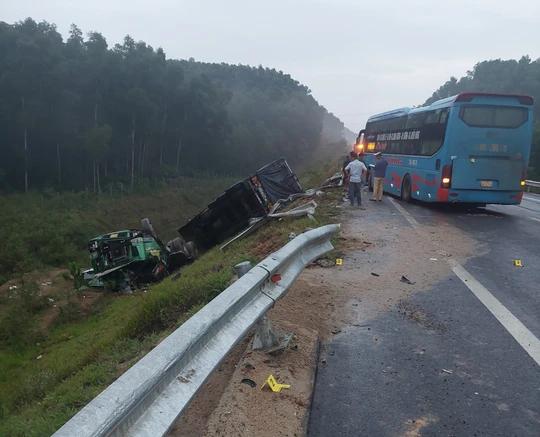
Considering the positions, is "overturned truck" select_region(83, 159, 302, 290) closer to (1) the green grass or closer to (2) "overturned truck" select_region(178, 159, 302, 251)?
(2) "overturned truck" select_region(178, 159, 302, 251)

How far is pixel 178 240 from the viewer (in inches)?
869

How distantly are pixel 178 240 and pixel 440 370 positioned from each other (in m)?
18.6

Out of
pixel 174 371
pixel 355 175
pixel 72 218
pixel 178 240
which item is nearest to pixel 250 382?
pixel 174 371

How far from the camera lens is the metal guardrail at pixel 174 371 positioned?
198 centimetres

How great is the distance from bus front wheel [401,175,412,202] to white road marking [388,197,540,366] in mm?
9692

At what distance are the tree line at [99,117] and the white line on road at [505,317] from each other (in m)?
44.7

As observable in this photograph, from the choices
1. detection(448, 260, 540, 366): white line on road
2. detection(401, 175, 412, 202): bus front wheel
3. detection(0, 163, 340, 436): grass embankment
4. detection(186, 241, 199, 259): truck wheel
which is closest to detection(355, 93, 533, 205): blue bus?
detection(401, 175, 412, 202): bus front wheel

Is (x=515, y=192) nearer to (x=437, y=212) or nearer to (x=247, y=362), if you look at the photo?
(x=437, y=212)

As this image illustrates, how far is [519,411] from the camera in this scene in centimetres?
352

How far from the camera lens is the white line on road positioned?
4719 mm

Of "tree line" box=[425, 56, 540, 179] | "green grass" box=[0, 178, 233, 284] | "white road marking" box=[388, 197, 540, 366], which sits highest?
"tree line" box=[425, 56, 540, 179]

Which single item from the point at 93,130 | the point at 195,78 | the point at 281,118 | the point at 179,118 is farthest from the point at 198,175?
the point at 281,118

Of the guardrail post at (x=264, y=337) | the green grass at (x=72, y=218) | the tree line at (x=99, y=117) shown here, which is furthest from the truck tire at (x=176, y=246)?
the tree line at (x=99, y=117)

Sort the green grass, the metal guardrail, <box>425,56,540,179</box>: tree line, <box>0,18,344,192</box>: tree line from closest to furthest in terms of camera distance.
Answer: the metal guardrail
the green grass
<box>0,18,344,192</box>: tree line
<box>425,56,540,179</box>: tree line
